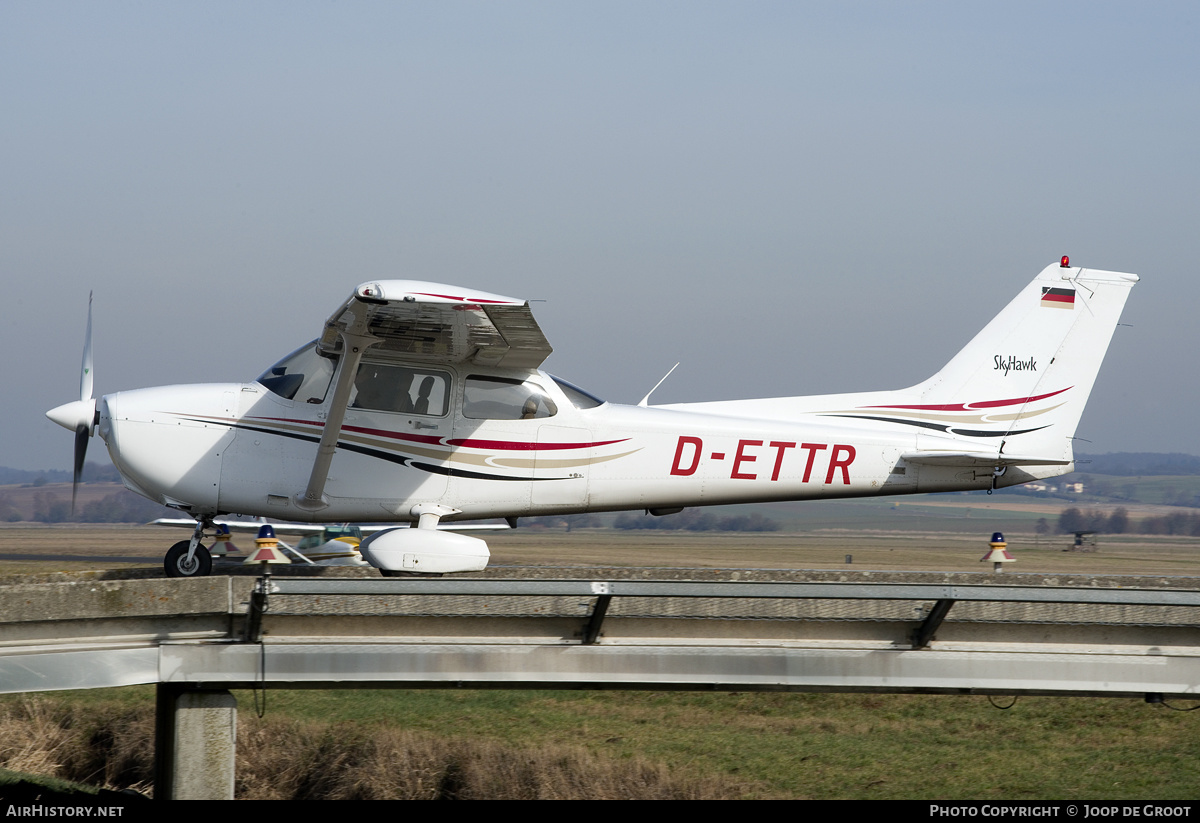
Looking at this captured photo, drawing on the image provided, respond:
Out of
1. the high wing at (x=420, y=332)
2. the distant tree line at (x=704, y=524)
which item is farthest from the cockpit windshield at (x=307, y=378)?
the distant tree line at (x=704, y=524)

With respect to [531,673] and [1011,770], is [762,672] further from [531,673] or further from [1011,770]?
[1011,770]

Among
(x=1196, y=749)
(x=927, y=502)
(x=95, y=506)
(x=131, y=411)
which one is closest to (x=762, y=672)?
(x=131, y=411)

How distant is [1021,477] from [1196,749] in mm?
3206

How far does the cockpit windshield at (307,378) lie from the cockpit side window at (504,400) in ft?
3.90

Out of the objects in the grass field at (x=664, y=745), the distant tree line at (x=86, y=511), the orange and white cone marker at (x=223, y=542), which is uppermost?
the orange and white cone marker at (x=223, y=542)

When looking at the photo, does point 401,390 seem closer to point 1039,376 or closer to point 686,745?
point 686,745

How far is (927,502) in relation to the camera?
6225 inches

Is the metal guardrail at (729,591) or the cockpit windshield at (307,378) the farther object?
the cockpit windshield at (307,378)

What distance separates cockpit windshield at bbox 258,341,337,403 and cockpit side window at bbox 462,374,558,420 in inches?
46.8

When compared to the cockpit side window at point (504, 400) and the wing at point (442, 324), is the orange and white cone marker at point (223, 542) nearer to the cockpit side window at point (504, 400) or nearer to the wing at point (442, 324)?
the wing at point (442, 324)

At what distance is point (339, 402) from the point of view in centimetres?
837

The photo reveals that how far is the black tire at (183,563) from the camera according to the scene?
8703 millimetres

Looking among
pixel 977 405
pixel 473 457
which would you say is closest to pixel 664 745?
pixel 473 457

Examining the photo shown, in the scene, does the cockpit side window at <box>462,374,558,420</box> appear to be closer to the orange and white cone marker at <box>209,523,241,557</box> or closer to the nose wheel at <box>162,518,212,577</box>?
the nose wheel at <box>162,518,212,577</box>
